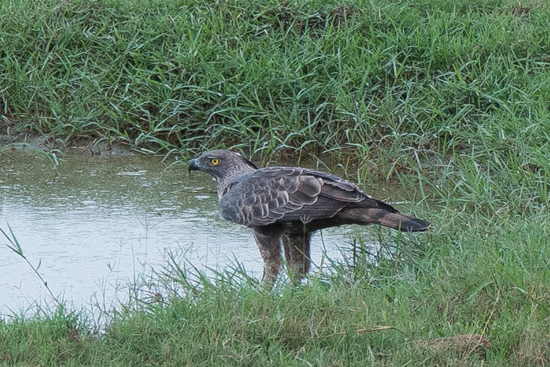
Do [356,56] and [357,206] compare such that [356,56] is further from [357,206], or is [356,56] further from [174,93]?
[357,206]

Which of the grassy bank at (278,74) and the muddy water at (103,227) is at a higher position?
the grassy bank at (278,74)

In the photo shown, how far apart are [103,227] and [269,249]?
1251 mm

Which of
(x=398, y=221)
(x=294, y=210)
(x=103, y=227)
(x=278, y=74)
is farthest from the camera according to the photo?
(x=278, y=74)

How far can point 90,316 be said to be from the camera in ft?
15.5

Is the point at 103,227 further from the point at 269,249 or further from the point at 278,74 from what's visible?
the point at 278,74

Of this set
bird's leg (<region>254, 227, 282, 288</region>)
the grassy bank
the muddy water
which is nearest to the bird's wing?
bird's leg (<region>254, 227, 282, 288</region>)

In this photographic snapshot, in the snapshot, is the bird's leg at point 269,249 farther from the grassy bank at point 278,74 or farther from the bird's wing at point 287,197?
the grassy bank at point 278,74

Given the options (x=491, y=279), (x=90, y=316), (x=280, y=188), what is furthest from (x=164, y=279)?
(x=491, y=279)

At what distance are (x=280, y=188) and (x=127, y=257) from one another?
0.96 meters

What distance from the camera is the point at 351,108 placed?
7.50 metres

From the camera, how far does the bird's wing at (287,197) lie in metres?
5.12

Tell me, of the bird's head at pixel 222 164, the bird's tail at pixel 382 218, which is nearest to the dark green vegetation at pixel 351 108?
the bird's tail at pixel 382 218

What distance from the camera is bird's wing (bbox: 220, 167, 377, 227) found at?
5.12 metres

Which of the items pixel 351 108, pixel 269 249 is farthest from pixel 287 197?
pixel 351 108
